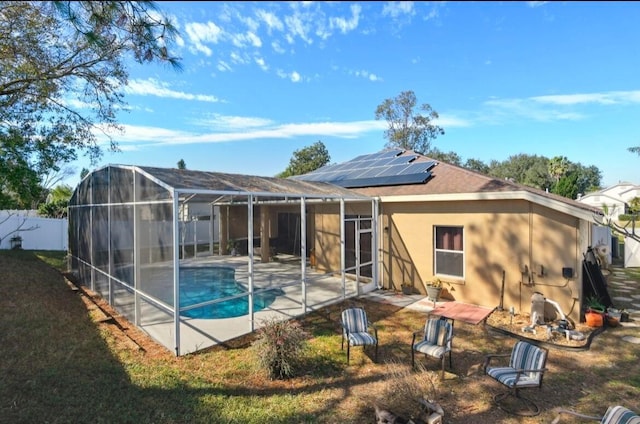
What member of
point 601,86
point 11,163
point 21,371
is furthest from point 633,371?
point 11,163

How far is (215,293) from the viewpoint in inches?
497

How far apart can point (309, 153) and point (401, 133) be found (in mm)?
15017

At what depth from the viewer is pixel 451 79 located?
44.8 feet

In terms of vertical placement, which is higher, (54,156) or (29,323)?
(54,156)

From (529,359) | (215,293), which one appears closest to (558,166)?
(215,293)

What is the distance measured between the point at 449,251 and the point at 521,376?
568 centimetres

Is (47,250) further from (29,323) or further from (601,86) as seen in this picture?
(601,86)

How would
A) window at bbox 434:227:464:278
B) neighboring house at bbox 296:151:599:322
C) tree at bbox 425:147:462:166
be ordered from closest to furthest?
1. neighboring house at bbox 296:151:599:322
2. window at bbox 434:227:464:278
3. tree at bbox 425:147:462:166

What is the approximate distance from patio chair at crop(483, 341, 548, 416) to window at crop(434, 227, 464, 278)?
16.8ft

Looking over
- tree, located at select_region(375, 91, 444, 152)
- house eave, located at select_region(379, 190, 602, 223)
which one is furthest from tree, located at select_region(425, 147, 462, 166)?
house eave, located at select_region(379, 190, 602, 223)

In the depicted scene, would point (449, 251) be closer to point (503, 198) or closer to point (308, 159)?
point (503, 198)

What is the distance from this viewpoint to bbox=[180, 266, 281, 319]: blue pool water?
10225mm

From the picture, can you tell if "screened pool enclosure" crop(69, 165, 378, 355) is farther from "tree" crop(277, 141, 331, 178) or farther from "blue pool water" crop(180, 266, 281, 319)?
"tree" crop(277, 141, 331, 178)

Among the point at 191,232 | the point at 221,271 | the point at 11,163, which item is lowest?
the point at 221,271
